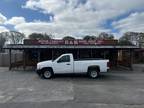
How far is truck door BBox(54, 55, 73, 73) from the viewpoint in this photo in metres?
19.2

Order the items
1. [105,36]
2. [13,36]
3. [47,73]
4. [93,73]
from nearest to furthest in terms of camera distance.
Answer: [47,73] → [93,73] → [105,36] → [13,36]

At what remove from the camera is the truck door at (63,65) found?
19203 mm

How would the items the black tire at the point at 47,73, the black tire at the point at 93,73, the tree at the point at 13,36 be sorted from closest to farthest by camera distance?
the black tire at the point at 47,73 < the black tire at the point at 93,73 < the tree at the point at 13,36

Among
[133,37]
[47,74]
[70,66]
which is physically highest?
[133,37]

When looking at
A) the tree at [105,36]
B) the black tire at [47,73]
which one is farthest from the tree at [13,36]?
the black tire at [47,73]

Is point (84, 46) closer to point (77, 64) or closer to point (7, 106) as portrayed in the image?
point (77, 64)

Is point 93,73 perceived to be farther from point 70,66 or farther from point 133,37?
point 133,37

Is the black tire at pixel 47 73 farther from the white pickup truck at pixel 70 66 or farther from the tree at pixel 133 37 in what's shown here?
the tree at pixel 133 37

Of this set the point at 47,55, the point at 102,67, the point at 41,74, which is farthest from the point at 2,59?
the point at 102,67

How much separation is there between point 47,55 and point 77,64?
13161 millimetres

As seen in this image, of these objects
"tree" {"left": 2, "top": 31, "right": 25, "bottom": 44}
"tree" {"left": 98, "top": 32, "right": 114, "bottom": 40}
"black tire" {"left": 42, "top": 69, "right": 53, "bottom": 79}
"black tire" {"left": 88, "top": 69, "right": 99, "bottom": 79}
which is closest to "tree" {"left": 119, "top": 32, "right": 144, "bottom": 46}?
"tree" {"left": 98, "top": 32, "right": 114, "bottom": 40}

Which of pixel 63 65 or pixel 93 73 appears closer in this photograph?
pixel 63 65

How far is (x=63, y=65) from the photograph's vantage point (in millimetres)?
19250

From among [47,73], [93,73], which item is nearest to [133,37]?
[93,73]
